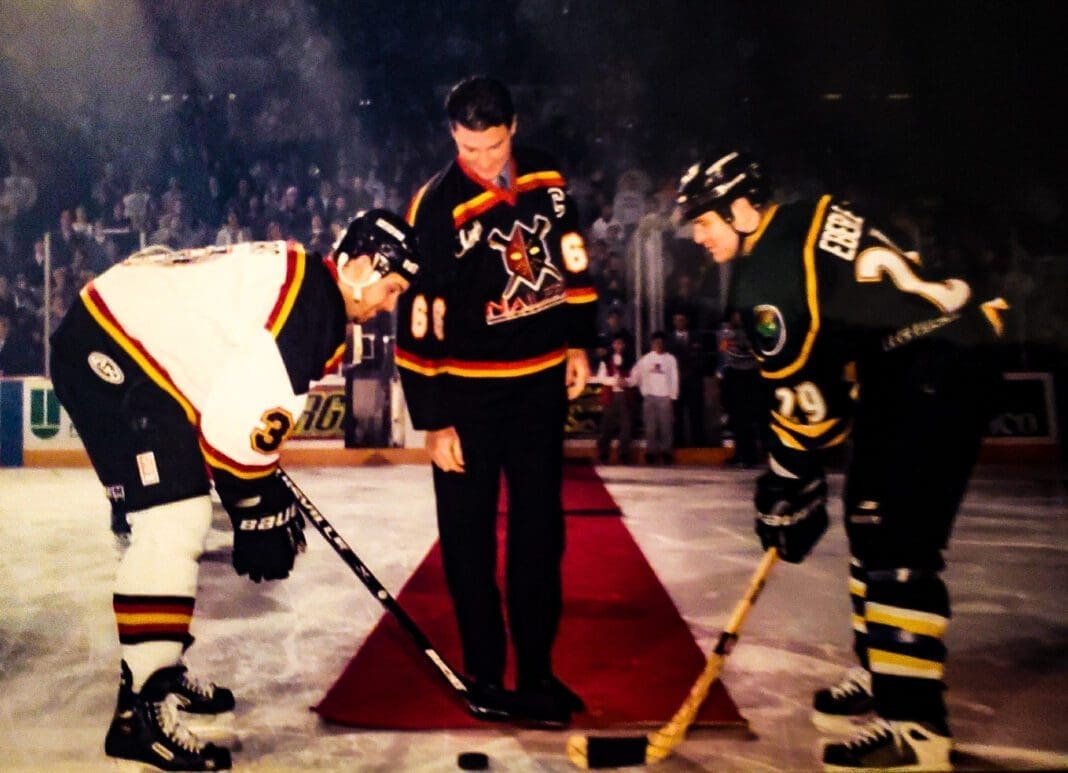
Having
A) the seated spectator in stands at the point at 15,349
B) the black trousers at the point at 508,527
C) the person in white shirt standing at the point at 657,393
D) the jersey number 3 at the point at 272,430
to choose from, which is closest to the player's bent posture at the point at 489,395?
the black trousers at the point at 508,527

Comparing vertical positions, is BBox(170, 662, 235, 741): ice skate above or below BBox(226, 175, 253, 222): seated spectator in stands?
below

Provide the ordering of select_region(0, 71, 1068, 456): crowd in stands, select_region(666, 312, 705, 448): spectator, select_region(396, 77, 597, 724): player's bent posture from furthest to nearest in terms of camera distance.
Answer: select_region(666, 312, 705, 448): spectator
select_region(0, 71, 1068, 456): crowd in stands
select_region(396, 77, 597, 724): player's bent posture

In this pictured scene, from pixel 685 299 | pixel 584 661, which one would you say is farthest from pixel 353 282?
pixel 685 299

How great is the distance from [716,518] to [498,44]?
171 cm

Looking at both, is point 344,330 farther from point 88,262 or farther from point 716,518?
point 716,518

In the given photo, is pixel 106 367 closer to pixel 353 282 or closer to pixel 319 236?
pixel 353 282

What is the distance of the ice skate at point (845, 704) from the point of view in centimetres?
179

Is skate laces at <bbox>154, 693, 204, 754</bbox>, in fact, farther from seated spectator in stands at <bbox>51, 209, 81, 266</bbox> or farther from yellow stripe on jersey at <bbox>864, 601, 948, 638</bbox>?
seated spectator in stands at <bbox>51, 209, 81, 266</bbox>

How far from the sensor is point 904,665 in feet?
5.17

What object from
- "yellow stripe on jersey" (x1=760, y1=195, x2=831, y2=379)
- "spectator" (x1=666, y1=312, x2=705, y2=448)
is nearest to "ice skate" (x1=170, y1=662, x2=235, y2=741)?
"yellow stripe on jersey" (x1=760, y1=195, x2=831, y2=379)

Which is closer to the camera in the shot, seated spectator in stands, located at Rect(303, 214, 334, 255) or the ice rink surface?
the ice rink surface

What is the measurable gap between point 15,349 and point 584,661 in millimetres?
1878

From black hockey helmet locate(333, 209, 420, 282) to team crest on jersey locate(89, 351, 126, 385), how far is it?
1.43 ft

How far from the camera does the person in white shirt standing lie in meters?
3.21
